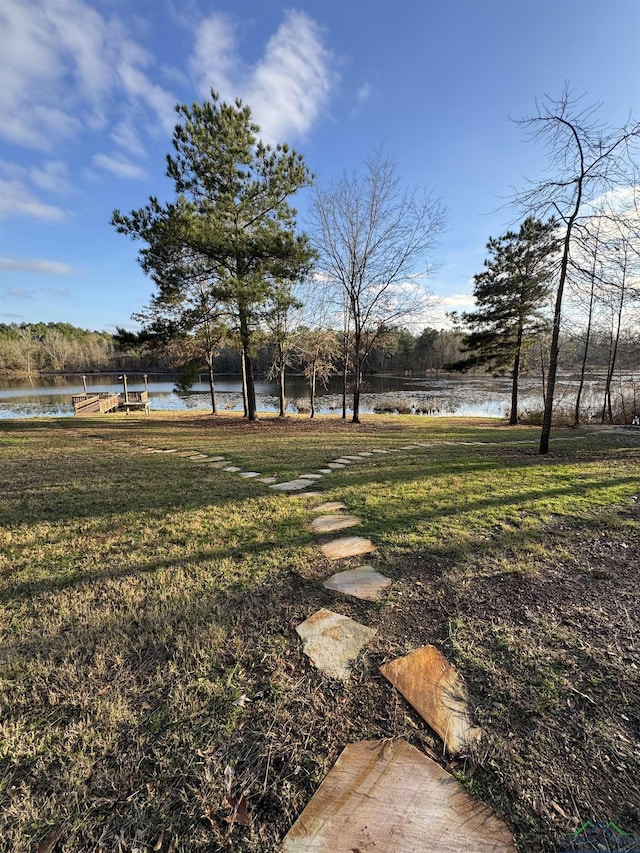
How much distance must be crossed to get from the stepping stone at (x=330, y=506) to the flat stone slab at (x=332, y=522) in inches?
5.7

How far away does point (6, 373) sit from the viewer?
47.7m

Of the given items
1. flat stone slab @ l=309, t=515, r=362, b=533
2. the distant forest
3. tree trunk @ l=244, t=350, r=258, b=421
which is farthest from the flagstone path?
the distant forest

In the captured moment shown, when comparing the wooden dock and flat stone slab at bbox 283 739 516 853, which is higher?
flat stone slab at bbox 283 739 516 853

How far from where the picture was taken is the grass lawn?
883mm

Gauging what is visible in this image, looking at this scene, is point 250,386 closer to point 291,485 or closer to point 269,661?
point 291,485

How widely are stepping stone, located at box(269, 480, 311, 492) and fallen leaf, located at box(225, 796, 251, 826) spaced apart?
2.64 meters

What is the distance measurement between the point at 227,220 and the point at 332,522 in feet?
31.4

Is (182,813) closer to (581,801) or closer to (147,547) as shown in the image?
(581,801)

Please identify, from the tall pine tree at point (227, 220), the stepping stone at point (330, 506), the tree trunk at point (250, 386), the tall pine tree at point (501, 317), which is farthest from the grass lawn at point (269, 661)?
the tall pine tree at point (501, 317)

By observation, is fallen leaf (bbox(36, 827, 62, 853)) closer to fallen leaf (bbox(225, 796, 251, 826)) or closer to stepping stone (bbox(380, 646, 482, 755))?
fallen leaf (bbox(225, 796, 251, 826))

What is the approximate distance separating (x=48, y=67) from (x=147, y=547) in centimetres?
759

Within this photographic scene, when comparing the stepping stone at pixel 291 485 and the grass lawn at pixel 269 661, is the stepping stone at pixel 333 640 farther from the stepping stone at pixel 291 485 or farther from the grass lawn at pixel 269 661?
the stepping stone at pixel 291 485

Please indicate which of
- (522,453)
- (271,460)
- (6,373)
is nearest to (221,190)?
(271,460)

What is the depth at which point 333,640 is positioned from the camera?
145cm
